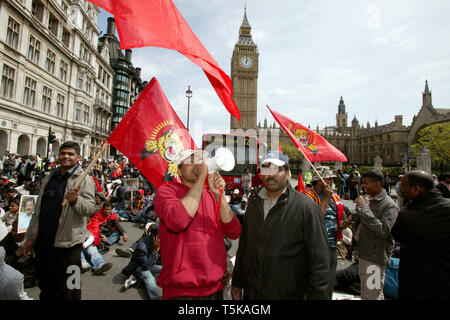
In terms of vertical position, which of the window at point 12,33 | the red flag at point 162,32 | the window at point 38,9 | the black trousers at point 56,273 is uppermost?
the window at point 38,9

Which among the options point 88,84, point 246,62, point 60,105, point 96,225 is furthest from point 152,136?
point 246,62

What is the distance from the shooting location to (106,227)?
6668mm

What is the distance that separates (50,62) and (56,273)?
27693mm

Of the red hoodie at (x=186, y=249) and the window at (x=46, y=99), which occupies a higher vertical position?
the window at (x=46, y=99)

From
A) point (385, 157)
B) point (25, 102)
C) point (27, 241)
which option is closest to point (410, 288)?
point (27, 241)

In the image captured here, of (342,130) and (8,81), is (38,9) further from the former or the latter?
(342,130)

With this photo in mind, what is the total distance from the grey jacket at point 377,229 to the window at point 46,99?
91.3 feet

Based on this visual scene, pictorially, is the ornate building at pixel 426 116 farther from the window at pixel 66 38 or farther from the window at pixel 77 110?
the window at pixel 66 38

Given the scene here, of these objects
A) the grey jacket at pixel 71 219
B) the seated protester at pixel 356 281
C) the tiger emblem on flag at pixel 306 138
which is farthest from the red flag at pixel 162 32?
the seated protester at pixel 356 281

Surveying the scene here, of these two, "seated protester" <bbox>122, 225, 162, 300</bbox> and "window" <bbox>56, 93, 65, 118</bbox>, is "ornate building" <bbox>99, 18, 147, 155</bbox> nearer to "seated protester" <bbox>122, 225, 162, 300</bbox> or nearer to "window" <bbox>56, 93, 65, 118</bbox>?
"window" <bbox>56, 93, 65, 118</bbox>

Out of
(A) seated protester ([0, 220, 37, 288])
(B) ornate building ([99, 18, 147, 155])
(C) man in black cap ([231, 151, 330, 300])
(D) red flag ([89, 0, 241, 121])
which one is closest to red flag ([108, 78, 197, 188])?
(D) red flag ([89, 0, 241, 121])

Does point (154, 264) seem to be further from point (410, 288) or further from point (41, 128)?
point (41, 128)

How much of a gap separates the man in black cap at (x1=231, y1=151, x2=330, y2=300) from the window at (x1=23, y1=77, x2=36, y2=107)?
2541cm

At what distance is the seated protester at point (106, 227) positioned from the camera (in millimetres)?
5602
